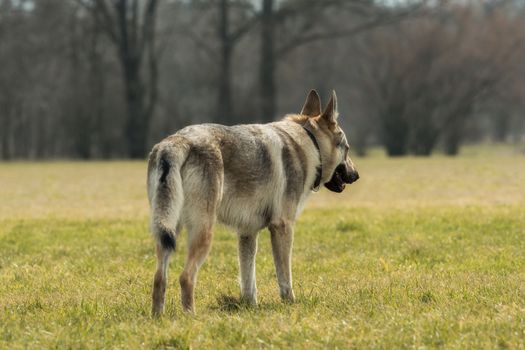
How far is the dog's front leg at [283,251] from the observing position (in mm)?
6750

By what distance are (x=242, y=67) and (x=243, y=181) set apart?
5001cm

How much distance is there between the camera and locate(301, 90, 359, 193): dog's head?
7.41 meters

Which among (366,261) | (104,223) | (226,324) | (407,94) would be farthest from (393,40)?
(226,324)

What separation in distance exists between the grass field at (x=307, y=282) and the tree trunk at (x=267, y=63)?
24280mm

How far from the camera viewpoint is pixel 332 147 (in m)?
7.48

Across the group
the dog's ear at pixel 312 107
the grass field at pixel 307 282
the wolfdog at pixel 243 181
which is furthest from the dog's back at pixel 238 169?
the grass field at pixel 307 282

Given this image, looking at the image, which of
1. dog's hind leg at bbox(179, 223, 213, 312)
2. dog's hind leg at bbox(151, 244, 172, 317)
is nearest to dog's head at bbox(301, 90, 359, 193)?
dog's hind leg at bbox(179, 223, 213, 312)

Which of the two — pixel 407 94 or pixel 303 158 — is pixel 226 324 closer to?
pixel 303 158

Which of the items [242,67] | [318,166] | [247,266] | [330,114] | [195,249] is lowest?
[247,266]

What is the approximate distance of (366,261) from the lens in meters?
9.10

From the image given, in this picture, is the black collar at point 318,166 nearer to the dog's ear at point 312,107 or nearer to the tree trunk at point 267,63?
the dog's ear at point 312,107

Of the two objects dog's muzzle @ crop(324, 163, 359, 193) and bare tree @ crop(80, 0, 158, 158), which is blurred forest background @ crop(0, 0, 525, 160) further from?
dog's muzzle @ crop(324, 163, 359, 193)

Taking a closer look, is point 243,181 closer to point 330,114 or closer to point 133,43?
point 330,114

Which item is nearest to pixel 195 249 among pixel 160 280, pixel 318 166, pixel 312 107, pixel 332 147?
pixel 160 280
